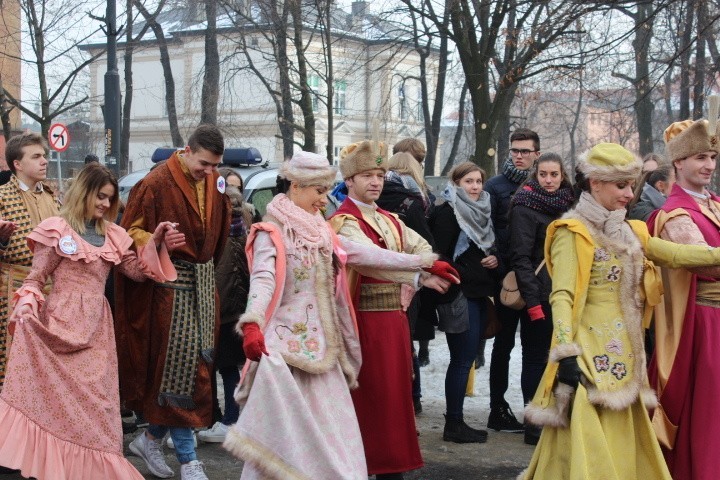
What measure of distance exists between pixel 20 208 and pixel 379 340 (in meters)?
2.39

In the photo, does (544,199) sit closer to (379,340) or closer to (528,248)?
(528,248)

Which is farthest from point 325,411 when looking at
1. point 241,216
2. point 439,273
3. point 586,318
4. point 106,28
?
point 106,28

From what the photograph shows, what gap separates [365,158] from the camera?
6066mm

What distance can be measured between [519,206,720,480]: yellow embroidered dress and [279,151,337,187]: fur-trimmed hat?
127 cm

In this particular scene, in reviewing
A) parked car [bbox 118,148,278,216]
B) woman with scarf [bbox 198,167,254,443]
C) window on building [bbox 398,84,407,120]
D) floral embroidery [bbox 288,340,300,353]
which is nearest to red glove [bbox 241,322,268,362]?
floral embroidery [bbox 288,340,300,353]

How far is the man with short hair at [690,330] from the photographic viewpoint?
18.3ft

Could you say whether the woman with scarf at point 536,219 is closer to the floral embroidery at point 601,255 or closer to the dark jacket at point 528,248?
the dark jacket at point 528,248

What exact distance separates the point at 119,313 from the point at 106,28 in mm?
13526

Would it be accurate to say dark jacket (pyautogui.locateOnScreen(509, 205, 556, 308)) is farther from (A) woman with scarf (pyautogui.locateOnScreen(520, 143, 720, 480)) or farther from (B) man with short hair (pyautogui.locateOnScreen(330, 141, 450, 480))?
(A) woman with scarf (pyautogui.locateOnScreen(520, 143, 720, 480))

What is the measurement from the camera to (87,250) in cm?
583

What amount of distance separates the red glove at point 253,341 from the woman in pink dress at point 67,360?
1241mm

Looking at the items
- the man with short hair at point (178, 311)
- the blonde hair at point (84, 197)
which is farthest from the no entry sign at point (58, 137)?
the blonde hair at point (84, 197)

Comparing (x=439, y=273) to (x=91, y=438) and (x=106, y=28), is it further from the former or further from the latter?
(x=106, y=28)

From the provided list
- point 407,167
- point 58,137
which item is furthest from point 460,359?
point 58,137
